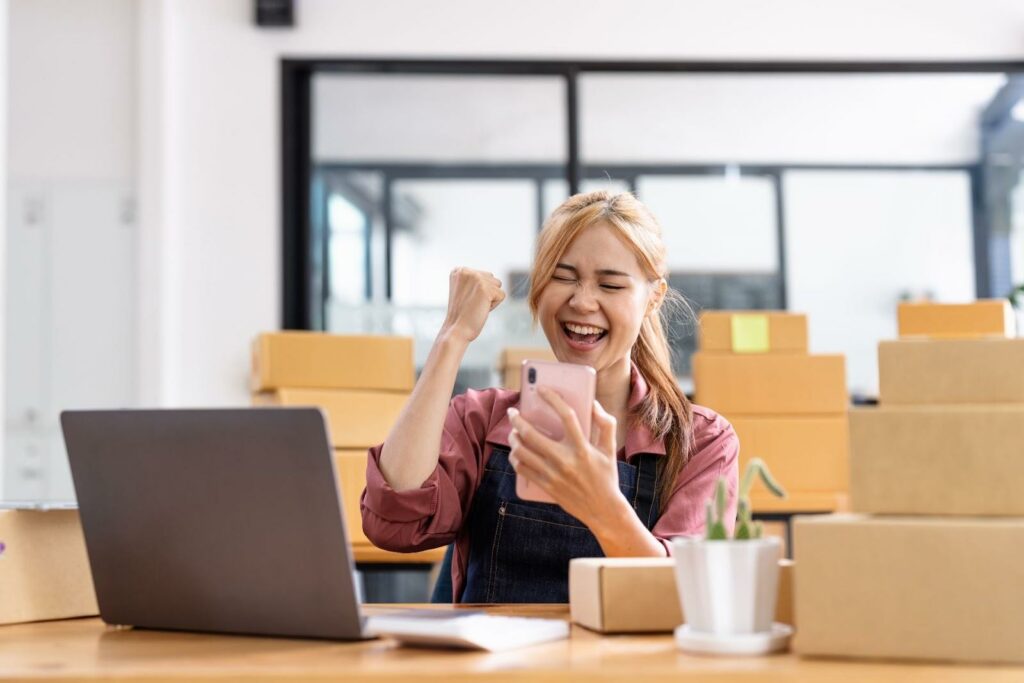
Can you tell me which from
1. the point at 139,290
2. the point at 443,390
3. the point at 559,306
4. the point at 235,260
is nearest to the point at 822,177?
the point at 235,260

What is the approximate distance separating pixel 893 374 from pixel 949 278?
146 inches

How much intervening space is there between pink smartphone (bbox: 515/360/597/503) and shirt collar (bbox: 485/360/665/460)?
0.30 meters

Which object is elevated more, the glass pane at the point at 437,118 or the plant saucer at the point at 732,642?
the glass pane at the point at 437,118

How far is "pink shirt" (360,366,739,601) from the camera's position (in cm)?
159

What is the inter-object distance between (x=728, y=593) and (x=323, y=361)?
258cm

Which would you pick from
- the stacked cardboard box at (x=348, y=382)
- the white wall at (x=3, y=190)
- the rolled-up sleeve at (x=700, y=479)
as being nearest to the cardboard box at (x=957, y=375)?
the rolled-up sleeve at (x=700, y=479)

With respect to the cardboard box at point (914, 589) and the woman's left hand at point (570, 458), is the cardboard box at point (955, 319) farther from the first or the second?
the cardboard box at point (914, 589)

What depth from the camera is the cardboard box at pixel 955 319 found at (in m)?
3.52

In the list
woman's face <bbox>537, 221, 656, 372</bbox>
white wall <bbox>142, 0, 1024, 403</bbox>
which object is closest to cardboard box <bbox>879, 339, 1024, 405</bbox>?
woman's face <bbox>537, 221, 656, 372</bbox>

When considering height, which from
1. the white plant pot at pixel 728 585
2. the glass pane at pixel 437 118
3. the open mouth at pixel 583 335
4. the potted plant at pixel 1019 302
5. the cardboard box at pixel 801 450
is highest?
the glass pane at pixel 437 118

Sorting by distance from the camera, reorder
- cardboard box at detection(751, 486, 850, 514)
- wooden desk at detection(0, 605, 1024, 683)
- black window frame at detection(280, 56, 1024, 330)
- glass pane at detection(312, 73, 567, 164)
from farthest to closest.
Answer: glass pane at detection(312, 73, 567, 164)
black window frame at detection(280, 56, 1024, 330)
cardboard box at detection(751, 486, 850, 514)
wooden desk at detection(0, 605, 1024, 683)

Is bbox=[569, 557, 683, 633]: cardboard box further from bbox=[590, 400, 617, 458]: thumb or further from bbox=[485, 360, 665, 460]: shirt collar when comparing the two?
bbox=[485, 360, 665, 460]: shirt collar

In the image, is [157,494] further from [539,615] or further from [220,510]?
[539,615]

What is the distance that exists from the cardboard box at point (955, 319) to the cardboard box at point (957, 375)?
8.72ft
